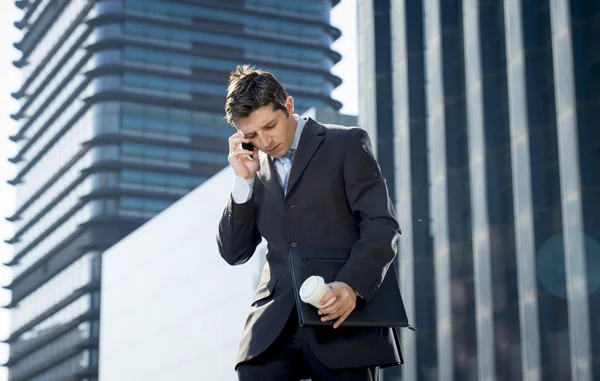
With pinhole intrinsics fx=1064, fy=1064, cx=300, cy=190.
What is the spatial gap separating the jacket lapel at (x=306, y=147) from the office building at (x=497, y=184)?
64.2ft

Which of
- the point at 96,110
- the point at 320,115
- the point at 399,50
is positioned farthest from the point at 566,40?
the point at 96,110

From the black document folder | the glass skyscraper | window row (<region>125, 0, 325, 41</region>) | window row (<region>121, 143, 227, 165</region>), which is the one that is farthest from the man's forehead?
window row (<region>125, 0, 325, 41</region>)

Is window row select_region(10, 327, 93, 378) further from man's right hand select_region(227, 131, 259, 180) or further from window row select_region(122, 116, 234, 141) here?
man's right hand select_region(227, 131, 259, 180)

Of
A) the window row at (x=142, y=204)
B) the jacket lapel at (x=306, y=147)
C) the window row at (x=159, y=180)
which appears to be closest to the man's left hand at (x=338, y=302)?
the jacket lapel at (x=306, y=147)

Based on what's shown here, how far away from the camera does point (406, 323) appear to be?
3.69m

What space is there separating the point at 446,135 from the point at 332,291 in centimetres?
2616

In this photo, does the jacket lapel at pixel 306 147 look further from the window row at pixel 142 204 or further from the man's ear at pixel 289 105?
the window row at pixel 142 204

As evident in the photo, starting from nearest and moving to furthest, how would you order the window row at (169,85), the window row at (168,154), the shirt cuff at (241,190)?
1. the shirt cuff at (241,190)
2. the window row at (168,154)
3. the window row at (169,85)

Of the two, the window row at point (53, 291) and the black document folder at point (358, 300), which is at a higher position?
the window row at point (53, 291)

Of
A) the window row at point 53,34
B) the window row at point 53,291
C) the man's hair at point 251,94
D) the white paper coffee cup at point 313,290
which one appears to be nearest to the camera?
the white paper coffee cup at point 313,290

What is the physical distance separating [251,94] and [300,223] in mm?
507

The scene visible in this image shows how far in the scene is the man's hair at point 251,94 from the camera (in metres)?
3.75

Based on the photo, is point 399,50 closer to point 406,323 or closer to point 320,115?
point 320,115

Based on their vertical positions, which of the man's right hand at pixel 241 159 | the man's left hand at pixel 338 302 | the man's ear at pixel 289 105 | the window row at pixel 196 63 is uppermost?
the window row at pixel 196 63
